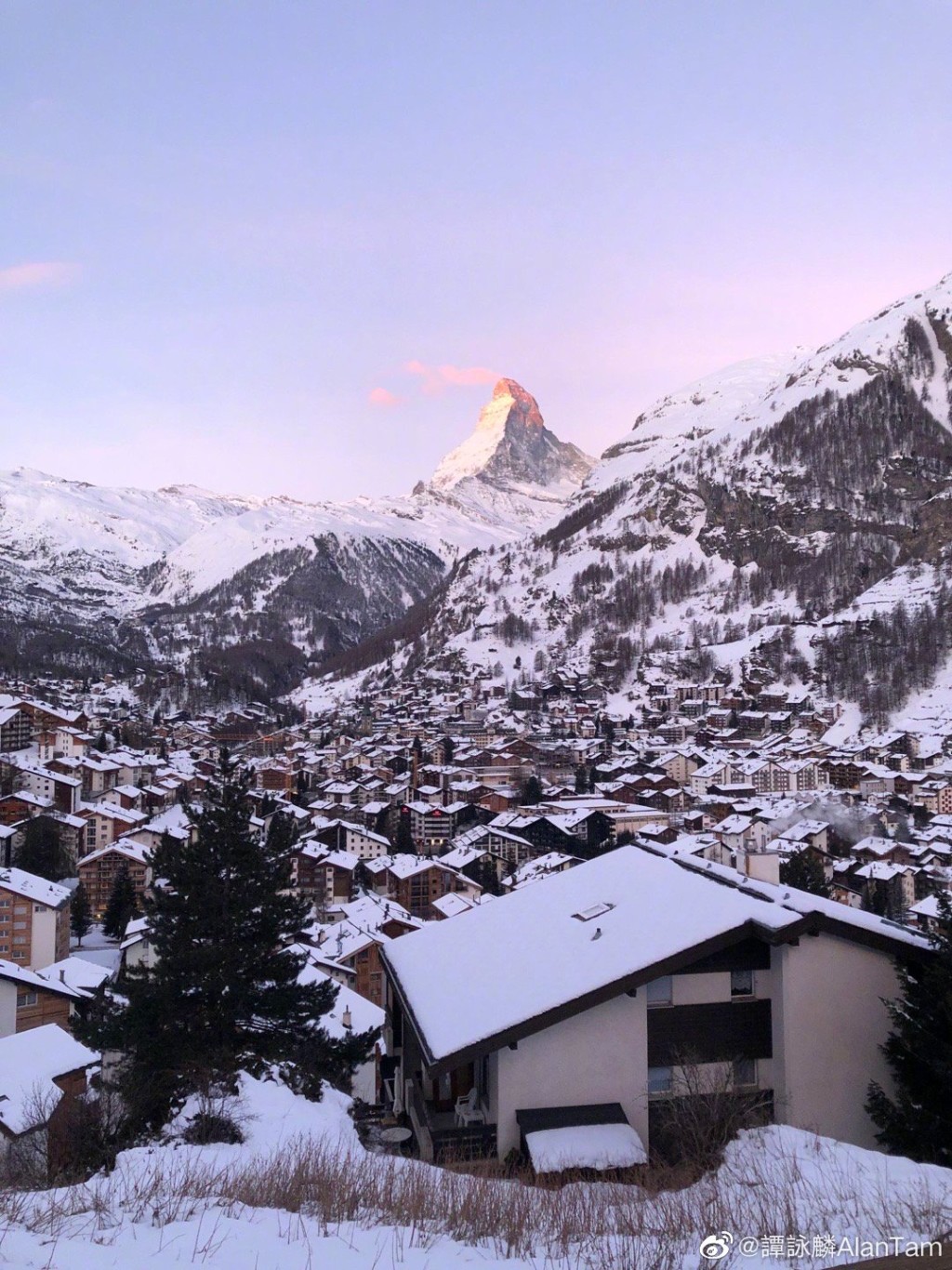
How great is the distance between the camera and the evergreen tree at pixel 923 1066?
15.7 feet

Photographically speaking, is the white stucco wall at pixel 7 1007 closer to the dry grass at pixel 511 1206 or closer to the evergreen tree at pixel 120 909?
the evergreen tree at pixel 120 909

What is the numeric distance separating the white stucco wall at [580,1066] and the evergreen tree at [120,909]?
1059 inches

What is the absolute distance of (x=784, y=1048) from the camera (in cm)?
558

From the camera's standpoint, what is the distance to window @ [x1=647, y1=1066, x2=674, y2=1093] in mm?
5512

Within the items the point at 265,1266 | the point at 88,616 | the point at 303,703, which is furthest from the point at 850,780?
the point at 88,616

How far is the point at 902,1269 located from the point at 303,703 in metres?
103

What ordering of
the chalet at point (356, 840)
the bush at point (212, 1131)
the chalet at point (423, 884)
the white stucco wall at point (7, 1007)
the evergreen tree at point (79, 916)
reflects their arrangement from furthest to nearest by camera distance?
1. the chalet at point (356, 840)
2. the chalet at point (423, 884)
3. the evergreen tree at point (79, 916)
4. the white stucco wall at point (7, 1007)
5. the bush at point (212, 1131)

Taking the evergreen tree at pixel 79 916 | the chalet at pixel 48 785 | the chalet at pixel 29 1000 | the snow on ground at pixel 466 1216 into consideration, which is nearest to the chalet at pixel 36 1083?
the chalet at pixel 29 1000

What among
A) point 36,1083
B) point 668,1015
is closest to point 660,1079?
point 668,1015

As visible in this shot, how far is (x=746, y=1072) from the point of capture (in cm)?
567

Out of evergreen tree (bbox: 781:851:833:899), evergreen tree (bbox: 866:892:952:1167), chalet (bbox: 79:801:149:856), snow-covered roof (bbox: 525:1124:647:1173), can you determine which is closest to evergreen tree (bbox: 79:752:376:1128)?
snow-covered roof (bbox: 525:1124:647:1173)

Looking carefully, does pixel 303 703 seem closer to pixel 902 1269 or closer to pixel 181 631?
pixel 181 631

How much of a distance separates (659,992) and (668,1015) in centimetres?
15

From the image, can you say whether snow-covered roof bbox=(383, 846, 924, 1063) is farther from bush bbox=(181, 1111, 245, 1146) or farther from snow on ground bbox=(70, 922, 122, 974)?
snow on ground bbox=(70, 922, 122, 974)
